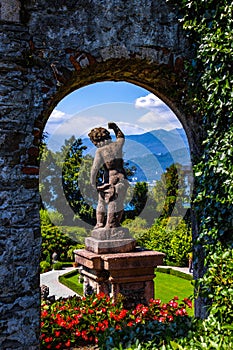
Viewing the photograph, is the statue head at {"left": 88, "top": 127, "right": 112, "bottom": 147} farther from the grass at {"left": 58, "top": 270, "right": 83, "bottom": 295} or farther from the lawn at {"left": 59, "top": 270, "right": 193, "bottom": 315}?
the grass at {"left": 58, "top": 270, "right": 83, "bottom": 295}

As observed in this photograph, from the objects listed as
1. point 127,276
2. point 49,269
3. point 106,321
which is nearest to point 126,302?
point 127,276

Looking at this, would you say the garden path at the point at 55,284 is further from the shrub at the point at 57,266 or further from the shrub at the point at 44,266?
the shrub at the point at 44,266

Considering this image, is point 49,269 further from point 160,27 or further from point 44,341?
point 160,27

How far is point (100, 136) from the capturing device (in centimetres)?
774

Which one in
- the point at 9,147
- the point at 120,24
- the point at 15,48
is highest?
the point at 120,24

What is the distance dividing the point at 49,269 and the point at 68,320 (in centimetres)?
852

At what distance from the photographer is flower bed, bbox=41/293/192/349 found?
5.07m

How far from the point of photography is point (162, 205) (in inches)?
740

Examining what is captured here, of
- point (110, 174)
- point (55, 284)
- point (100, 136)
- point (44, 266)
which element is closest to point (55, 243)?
point (44, 266)

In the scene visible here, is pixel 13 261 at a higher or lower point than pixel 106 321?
higher

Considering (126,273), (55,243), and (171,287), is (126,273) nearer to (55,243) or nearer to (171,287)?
(171,287)

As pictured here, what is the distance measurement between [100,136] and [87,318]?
346 centimetres

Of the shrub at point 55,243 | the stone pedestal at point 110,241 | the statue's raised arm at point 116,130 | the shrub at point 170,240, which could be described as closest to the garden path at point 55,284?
the shrub at point 170,240

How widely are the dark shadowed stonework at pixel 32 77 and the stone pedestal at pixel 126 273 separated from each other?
11.3 feet
